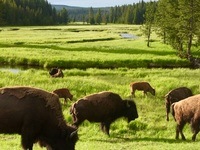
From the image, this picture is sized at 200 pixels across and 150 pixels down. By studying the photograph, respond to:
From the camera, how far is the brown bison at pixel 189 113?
13.4 m

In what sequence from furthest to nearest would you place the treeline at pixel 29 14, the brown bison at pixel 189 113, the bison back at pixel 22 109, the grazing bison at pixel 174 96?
the treeline at pixel 29 14
the grazing bison at pixel 174 96
the brown bison at pixel 189 113
the bison back at pixel 22 109

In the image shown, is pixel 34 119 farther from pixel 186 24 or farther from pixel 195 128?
pixel 186 24

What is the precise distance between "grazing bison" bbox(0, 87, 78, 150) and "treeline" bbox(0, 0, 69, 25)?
10185 centimetres

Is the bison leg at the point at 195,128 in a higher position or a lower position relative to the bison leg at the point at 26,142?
lower

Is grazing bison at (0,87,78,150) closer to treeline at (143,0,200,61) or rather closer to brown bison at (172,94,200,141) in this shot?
brown bison at (172,94,200,141)

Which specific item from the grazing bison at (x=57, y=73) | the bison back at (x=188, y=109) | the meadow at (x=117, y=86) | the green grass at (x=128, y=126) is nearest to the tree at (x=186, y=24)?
the meadow at (x=117, y=86)

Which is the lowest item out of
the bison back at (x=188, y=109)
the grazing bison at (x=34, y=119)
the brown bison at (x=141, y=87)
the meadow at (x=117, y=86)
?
the meadow at (x=117, y=86)

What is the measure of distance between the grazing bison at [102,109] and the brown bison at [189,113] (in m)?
1.98

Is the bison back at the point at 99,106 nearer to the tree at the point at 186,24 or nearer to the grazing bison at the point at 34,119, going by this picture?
the grazing bison at the point at 34,119

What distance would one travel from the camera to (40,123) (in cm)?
929

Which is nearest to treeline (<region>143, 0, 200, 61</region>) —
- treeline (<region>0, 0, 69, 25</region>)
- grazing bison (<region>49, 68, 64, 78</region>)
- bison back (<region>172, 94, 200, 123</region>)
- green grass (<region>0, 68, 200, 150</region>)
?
green grass (<region>0, 68, 200, 150</region>)

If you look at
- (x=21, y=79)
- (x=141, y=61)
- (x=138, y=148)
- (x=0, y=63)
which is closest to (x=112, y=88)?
(x=21, y=79)

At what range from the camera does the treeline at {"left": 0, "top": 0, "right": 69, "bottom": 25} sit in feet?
424

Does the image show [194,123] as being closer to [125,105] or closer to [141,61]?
[125,105]
